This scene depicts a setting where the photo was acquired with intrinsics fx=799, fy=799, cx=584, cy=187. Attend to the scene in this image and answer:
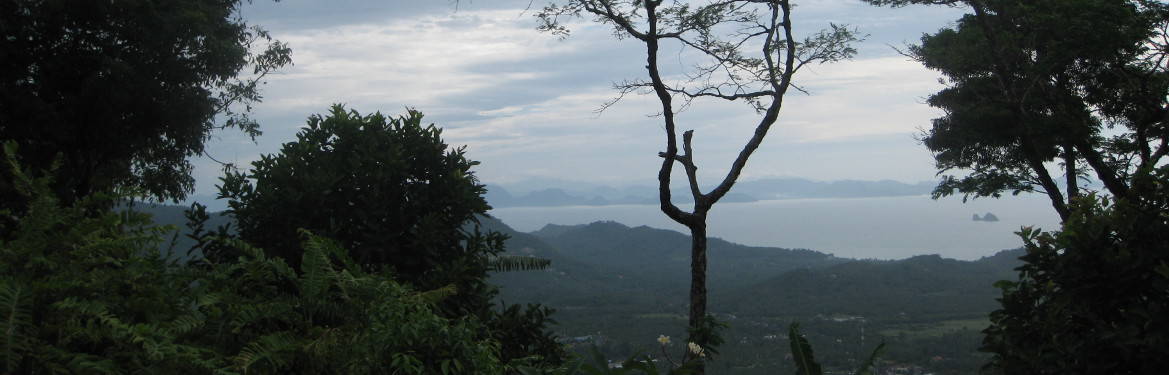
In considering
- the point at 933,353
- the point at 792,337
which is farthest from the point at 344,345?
the point at 933,353

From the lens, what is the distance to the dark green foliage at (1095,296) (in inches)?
123

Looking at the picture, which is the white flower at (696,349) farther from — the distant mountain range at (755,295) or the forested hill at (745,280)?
the forested hill at (745,280)

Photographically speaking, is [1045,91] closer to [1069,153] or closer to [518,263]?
[1069,153]

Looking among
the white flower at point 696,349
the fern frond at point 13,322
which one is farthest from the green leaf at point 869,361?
the fern frond at point 13,322

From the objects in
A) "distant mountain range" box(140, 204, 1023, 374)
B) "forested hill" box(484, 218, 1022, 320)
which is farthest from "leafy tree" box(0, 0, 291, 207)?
"forested hill" box(484, 218, 1022, 320)

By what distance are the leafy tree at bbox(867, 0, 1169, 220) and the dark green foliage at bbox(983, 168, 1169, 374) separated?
944cm

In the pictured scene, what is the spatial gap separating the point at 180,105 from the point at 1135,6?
1442cm

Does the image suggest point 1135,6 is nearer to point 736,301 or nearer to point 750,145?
point 750,145

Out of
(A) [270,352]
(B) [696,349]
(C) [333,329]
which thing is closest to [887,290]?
(B) [696,349]

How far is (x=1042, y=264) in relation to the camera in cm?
367

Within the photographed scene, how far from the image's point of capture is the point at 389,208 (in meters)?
5.26

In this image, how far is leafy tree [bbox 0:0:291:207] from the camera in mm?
10257

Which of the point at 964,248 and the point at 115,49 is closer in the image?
the point at 115,49

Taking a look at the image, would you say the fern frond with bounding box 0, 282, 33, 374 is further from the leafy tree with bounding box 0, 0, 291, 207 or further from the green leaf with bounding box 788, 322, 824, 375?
the leafy tree with bounding box 0, 0, 291, 207
